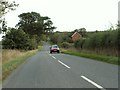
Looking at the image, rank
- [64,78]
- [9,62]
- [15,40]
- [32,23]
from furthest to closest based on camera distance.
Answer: [32,23] → [15,40] → [9,62] → [64,78]

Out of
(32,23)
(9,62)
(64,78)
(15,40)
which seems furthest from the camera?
(32,23)

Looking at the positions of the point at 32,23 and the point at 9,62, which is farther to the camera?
the point at 32,23

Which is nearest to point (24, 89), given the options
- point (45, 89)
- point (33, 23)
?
point (45, 89)

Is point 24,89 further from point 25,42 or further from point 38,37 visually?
point 38,37

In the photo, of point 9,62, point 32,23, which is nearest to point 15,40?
point 9,62

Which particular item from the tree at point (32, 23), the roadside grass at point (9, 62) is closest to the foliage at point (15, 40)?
A: the roadside grass at point (9, 62)

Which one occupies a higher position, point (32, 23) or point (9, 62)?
point (32, 23)

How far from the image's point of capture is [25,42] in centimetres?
6906

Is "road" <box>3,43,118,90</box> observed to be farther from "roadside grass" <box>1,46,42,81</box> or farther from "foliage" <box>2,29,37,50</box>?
"foliage" <box>2,29,37,50</box>

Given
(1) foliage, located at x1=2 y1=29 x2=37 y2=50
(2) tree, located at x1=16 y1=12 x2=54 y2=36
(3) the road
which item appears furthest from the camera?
(2) tree, located at x1=16 y1=12 x2=54 y2=36

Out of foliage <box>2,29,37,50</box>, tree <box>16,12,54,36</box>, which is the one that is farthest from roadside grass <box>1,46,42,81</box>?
tree <box>16,12,54,36</box>

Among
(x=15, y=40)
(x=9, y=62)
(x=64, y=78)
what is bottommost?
(x=9, y=62)

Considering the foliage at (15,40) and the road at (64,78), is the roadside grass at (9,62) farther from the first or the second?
the foliage at (15,40)

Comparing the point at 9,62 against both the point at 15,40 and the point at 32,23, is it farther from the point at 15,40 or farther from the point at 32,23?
the point at 32,23
